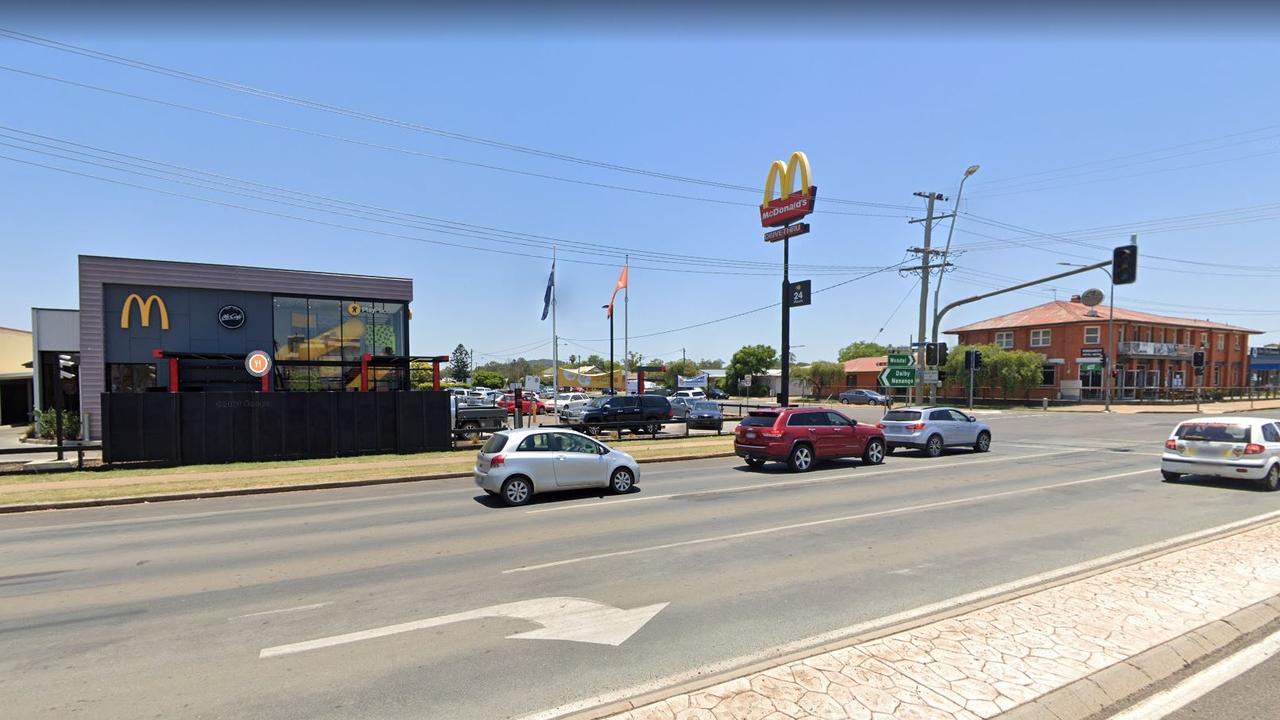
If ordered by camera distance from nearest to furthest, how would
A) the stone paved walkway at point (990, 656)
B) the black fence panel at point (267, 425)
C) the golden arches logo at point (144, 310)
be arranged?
the stone paved walkway at point (990, 656), the black fence panel at point (267, 425), the golden arches logo at point (144, 310)

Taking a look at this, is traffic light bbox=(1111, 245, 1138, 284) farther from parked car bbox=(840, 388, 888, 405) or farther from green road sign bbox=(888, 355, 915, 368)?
parked car bbox=(840, 388, 888, 405)

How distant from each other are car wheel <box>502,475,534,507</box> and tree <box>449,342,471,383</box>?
356ft

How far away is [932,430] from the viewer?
2114cm

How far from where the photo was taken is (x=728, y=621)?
5.83m

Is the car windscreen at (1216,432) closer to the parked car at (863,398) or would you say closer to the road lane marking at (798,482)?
the road lane marking at (798,482)

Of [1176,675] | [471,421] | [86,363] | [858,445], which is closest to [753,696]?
[1176,675]

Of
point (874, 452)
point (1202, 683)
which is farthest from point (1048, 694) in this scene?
→ point (874, 452)

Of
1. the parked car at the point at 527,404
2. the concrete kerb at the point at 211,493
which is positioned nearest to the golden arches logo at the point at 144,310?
the concrete kerb at the point at 211,493

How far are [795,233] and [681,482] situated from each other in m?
13.3

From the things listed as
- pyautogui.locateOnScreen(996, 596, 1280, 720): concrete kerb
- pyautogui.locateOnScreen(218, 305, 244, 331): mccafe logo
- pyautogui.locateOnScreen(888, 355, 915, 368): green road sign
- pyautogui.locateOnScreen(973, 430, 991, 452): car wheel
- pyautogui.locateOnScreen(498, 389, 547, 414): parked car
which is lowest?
pyautogui.locateOnScreen(498, 389, 547, 414): parked car

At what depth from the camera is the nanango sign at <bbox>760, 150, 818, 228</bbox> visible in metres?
23.8

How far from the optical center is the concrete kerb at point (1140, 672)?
398cm

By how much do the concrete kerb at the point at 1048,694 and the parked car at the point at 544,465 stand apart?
8.33 metres

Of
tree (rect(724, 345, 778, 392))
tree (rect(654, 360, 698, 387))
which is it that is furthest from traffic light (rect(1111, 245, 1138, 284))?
tree (rect(654, 360, 698, 387))
